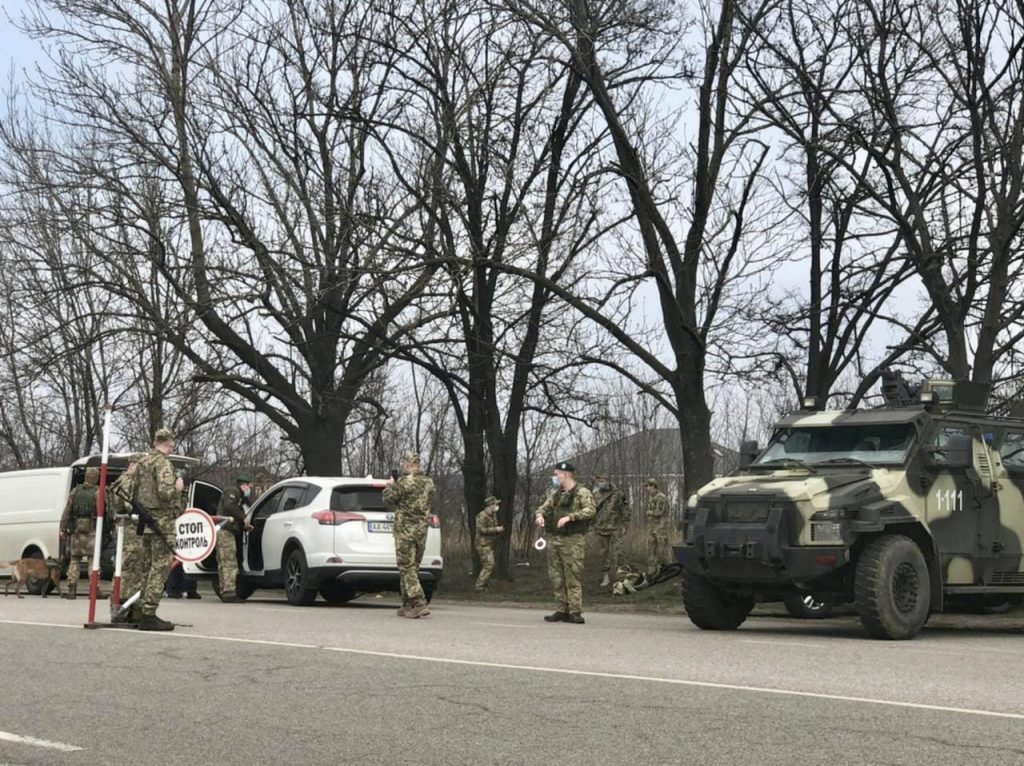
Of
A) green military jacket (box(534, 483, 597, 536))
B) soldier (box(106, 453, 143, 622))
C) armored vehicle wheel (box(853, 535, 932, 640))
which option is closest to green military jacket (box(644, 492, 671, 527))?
green military jacket (box(534, 483, 597, 536))

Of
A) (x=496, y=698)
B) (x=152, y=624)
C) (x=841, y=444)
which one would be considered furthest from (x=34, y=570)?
(x=496, y=698)

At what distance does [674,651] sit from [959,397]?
5845 millimetres

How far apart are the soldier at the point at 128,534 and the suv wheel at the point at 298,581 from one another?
14.5ft

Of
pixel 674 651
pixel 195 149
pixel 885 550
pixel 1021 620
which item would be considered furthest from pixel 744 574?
pixel 195 149

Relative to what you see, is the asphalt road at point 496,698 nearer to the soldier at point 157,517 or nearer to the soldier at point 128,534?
the soldier at point 157,517

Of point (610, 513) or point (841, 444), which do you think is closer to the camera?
point (841, 444)

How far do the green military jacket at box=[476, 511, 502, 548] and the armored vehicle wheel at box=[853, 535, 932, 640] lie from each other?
1167cm

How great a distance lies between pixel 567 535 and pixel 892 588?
3.89 metres

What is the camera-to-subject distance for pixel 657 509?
25.7m

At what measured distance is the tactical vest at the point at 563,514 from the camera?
1641 cm

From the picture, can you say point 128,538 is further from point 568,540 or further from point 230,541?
point 230,541

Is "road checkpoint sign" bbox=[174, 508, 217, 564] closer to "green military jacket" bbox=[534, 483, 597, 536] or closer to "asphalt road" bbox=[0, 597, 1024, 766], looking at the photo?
"asphalt road" bbox=[0, 597, 1024, 766]

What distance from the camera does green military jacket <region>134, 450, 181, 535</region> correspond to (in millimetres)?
14211

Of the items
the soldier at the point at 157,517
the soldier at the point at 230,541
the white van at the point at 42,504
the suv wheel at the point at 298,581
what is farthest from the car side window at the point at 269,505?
the soldier at the point at 157,517
